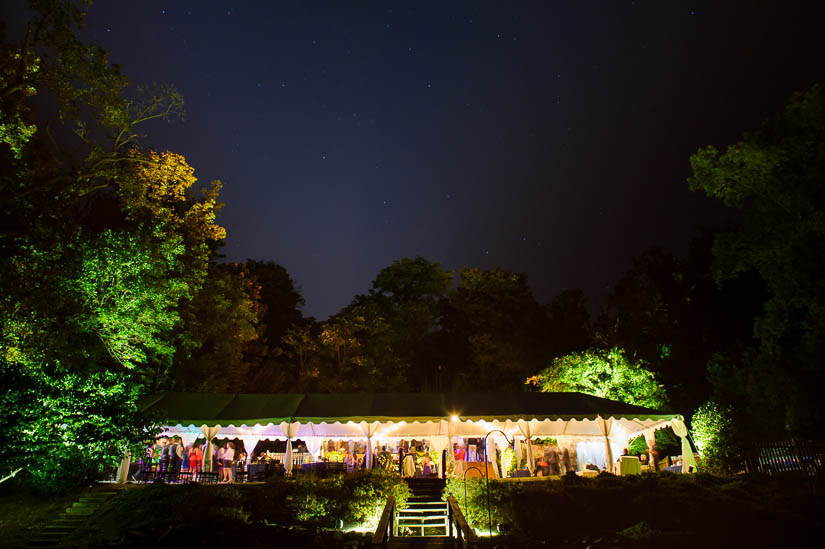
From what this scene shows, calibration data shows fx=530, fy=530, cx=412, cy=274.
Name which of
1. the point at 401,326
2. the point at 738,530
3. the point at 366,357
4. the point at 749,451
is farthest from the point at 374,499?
the point at 401,326

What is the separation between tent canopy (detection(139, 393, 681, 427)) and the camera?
15422 mm

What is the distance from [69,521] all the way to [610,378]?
1831 cm

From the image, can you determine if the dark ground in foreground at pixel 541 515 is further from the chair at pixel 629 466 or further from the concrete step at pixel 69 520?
the chair at pixel 629 466

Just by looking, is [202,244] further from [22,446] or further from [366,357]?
[366,357]

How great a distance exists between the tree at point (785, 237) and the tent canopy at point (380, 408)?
360 cm

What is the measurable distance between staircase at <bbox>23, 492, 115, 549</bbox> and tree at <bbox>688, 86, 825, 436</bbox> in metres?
18.3

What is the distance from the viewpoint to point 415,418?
15594 mm

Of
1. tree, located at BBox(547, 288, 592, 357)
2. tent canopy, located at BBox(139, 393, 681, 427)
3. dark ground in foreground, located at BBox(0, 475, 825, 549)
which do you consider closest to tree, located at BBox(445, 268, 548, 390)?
tree, located at BBox(547, 288, 592, 357)

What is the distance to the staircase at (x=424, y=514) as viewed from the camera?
1277 centimetres

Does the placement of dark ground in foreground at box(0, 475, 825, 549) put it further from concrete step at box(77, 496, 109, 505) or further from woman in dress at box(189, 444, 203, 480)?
woman in dress at box(189, 444, 203, 480)

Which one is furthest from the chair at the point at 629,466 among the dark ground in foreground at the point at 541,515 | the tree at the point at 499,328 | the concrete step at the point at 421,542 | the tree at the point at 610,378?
the tree at the point at 499,328

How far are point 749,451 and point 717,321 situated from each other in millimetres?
10600

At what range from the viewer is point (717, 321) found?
78.3ft

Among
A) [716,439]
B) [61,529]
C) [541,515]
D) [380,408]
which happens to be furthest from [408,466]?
[716,439]
